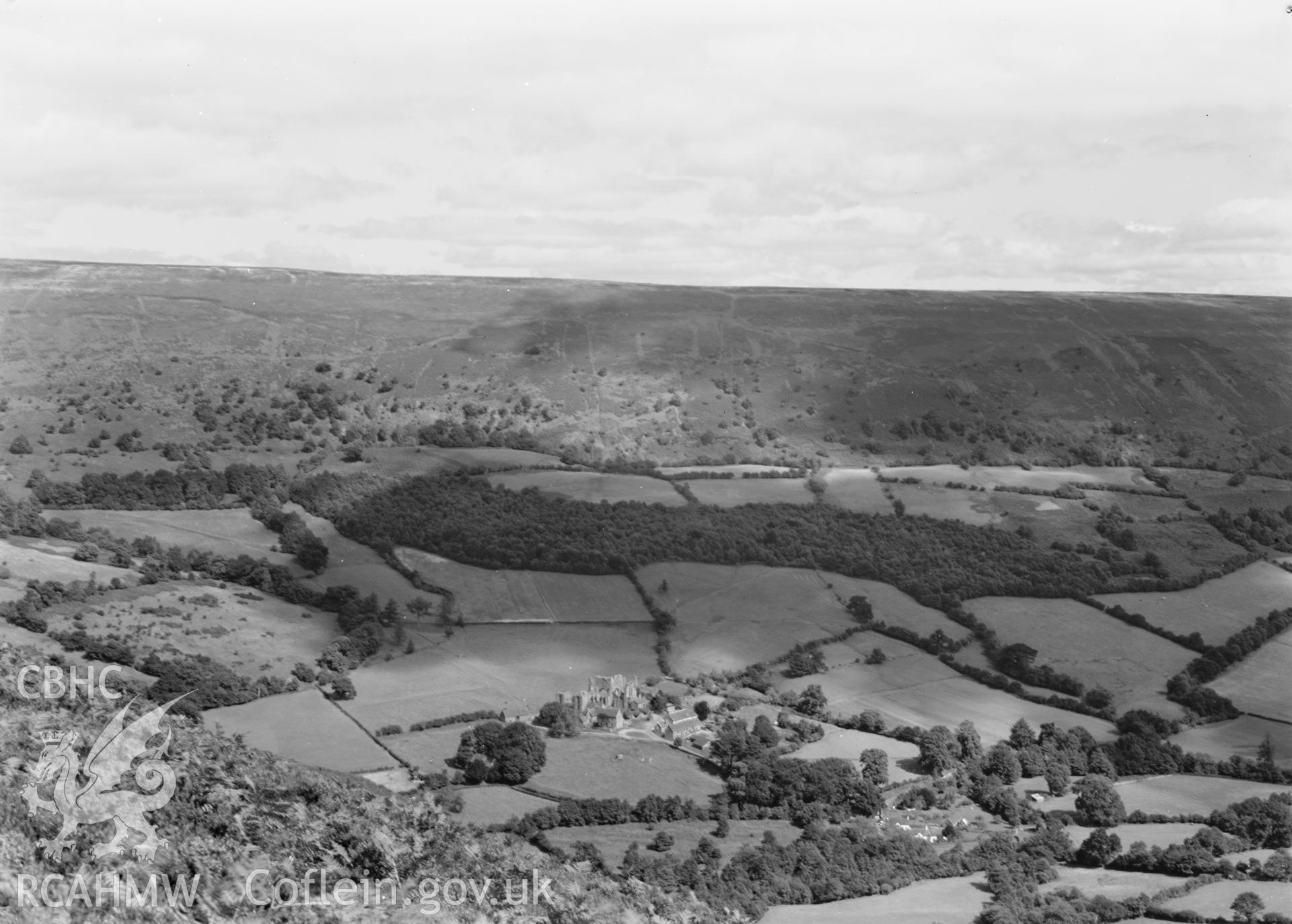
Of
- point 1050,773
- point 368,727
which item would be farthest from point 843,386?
point 368,727

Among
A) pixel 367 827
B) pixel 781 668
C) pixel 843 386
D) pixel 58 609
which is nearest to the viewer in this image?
pixel 367 827

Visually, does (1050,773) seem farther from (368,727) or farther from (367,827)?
(367,827)

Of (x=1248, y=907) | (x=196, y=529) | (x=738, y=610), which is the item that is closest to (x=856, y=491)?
(x=738, y=610)

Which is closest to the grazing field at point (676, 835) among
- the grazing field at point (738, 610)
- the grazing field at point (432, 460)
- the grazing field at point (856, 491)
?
the grazing field at point (738, 610)

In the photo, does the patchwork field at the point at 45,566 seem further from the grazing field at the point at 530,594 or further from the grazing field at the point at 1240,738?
the grazing field at the point at 1240,738

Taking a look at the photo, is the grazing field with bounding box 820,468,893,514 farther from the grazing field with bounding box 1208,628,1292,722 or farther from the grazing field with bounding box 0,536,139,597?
the grazing field with bounding box 0,536,139,597

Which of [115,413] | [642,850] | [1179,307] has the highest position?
[1179,307]

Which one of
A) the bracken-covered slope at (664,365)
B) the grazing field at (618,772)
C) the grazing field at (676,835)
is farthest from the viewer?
the bracken-covered slope at (664,365)
